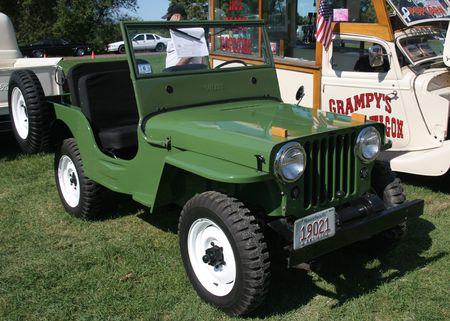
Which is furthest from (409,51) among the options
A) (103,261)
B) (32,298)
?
(32,298)

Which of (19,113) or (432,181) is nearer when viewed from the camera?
(19,113)

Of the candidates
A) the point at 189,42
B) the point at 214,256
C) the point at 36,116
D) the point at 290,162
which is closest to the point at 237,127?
the point at 290,162

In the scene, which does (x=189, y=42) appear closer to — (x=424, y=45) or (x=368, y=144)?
(x=368, y=144)

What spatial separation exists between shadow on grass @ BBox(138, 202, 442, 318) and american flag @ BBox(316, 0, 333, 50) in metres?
2.51

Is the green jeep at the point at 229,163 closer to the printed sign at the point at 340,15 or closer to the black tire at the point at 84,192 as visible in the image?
the black tire at the point at 84,192

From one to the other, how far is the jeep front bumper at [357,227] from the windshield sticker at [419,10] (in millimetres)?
2783

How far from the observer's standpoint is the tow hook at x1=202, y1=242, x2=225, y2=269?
3.10 meters

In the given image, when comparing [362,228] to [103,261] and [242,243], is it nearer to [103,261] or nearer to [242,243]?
[242,243]

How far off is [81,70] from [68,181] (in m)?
1.01

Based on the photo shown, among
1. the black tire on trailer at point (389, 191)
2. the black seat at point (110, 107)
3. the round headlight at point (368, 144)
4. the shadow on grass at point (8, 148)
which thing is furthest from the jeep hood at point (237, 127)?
the shadow on grass at point (8, 148)

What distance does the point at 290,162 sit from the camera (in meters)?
2.89

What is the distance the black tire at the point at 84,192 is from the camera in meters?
4.40

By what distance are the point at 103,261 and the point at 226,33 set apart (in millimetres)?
2114

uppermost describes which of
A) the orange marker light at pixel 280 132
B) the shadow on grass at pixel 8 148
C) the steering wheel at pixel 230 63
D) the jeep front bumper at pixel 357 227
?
the steering wheel at pixel 230 63
